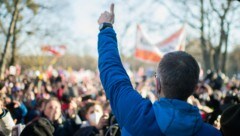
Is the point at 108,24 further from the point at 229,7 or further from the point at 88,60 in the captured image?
the point at 88,60

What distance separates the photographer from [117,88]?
2.31 meters

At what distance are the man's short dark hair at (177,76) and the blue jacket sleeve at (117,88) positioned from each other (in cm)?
14

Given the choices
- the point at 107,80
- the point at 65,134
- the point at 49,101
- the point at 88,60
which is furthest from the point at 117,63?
the point at 88,60

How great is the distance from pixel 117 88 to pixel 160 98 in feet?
0.79

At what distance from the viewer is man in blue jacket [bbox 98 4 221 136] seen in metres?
2.25

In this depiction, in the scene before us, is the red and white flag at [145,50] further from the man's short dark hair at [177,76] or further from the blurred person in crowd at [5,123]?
the man's short dark hair at [177,76]

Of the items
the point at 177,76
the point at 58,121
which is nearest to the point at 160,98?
the point at 177,76

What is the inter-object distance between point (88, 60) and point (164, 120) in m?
111

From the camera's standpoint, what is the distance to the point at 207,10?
28.7 metres

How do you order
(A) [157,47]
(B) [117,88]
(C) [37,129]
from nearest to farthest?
(B) [117,88] → (C) [37,129] → (A) [157,47]

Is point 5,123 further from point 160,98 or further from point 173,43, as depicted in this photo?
point 173,43

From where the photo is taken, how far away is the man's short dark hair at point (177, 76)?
7.69 ft

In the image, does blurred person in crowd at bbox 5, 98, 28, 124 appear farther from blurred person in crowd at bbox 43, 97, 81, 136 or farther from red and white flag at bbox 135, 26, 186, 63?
red and white flag at bbox 135, 26, 186, 63

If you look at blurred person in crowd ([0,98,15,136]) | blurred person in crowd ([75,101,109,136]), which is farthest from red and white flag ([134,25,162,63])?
blurred person in crowd ([0,98,15,136])
